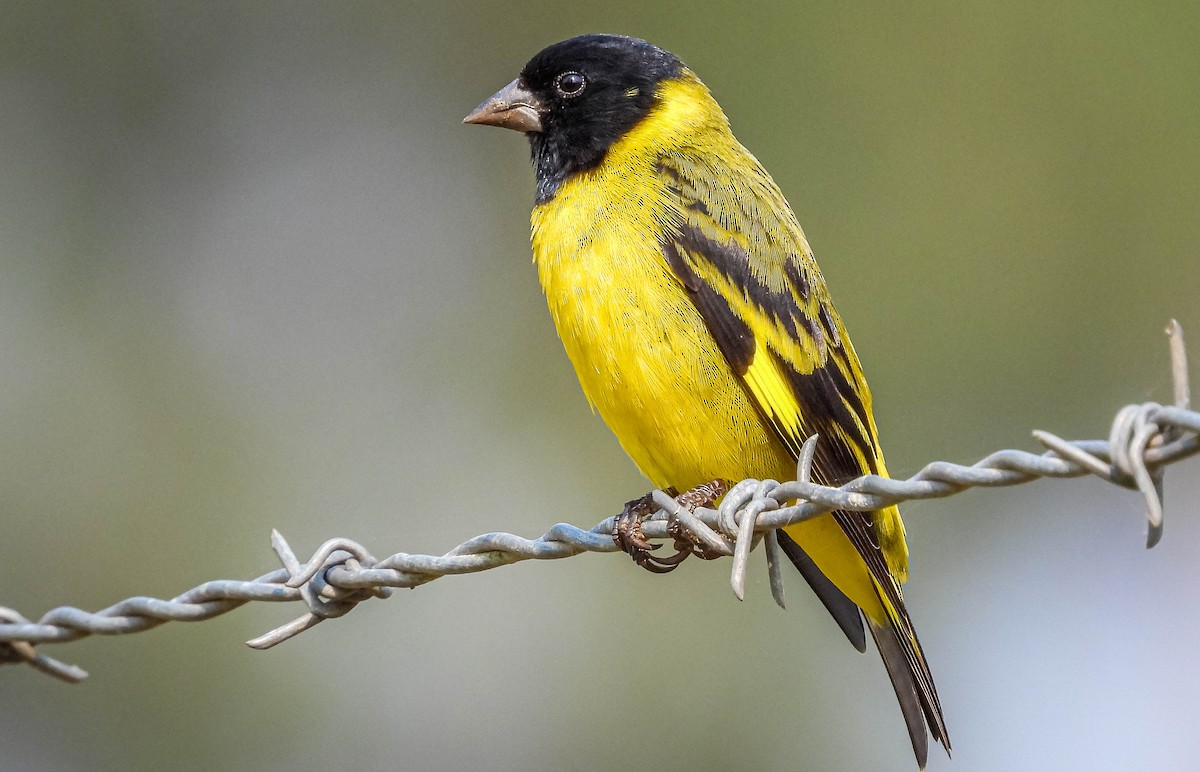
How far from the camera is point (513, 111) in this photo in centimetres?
449

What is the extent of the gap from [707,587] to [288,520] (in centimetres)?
319

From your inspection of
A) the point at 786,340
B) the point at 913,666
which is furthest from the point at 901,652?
the point at 786,340

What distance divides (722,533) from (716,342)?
1.07m

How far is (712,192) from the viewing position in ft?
12.9

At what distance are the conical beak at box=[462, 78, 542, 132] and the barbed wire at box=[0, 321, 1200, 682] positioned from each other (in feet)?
5.24

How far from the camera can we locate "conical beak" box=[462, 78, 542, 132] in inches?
176

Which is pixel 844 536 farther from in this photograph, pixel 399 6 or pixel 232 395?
pixel 399 6

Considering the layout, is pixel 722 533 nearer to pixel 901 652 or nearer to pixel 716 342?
pixel 716 342

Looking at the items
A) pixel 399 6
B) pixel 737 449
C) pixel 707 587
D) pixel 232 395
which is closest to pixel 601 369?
pixel 737 449

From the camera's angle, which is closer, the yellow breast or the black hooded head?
the yellow breast

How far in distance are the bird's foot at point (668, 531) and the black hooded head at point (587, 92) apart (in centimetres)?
112

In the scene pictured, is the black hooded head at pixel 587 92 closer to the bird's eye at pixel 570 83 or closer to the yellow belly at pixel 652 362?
the bird's eye at pixel 570 83

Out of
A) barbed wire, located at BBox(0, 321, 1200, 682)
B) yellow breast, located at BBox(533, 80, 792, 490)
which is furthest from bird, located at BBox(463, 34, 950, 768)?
barbed wire, located at BBox(0, 321, 1200, 682)

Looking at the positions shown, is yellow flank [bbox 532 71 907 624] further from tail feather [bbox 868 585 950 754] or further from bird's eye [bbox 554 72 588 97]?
bird's eye [bbox 554 72 588 97]
